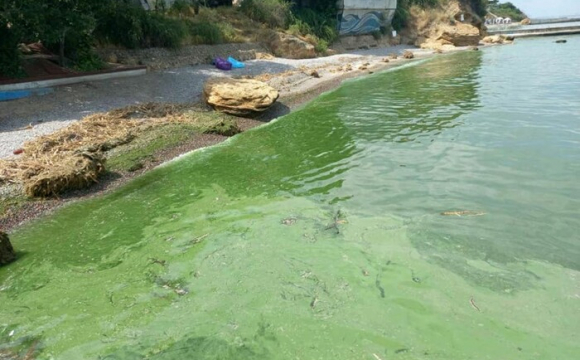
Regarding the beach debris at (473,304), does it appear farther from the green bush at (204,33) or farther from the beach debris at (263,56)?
the beach debris at (263,56)

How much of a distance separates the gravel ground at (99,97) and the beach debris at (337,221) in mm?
9130

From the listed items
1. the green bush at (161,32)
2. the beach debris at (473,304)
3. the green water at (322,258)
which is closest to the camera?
the green water at (322,258)

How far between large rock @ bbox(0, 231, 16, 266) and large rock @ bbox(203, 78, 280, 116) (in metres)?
10.6

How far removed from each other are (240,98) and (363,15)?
106ft

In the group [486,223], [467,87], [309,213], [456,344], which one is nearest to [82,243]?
[309,213]

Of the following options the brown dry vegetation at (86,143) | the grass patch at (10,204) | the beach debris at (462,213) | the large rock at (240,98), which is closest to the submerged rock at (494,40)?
the large rock at (240,98)

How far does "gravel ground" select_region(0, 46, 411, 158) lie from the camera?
13141 mm

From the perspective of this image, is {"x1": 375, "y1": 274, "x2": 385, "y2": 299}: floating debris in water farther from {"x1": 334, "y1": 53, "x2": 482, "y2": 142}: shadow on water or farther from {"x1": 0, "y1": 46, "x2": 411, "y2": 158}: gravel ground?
{"x1": 0, "y1": 46, "x2": 411, "y2": 158}: gravel ground

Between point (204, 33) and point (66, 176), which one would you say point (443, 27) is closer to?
point (204, 33)

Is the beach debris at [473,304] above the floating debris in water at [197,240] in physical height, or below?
below

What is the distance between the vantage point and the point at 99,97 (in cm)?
1639

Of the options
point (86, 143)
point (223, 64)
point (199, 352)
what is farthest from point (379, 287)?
point (223, 64)

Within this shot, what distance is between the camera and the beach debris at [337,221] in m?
7.94

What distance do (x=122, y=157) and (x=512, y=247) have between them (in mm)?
10289
